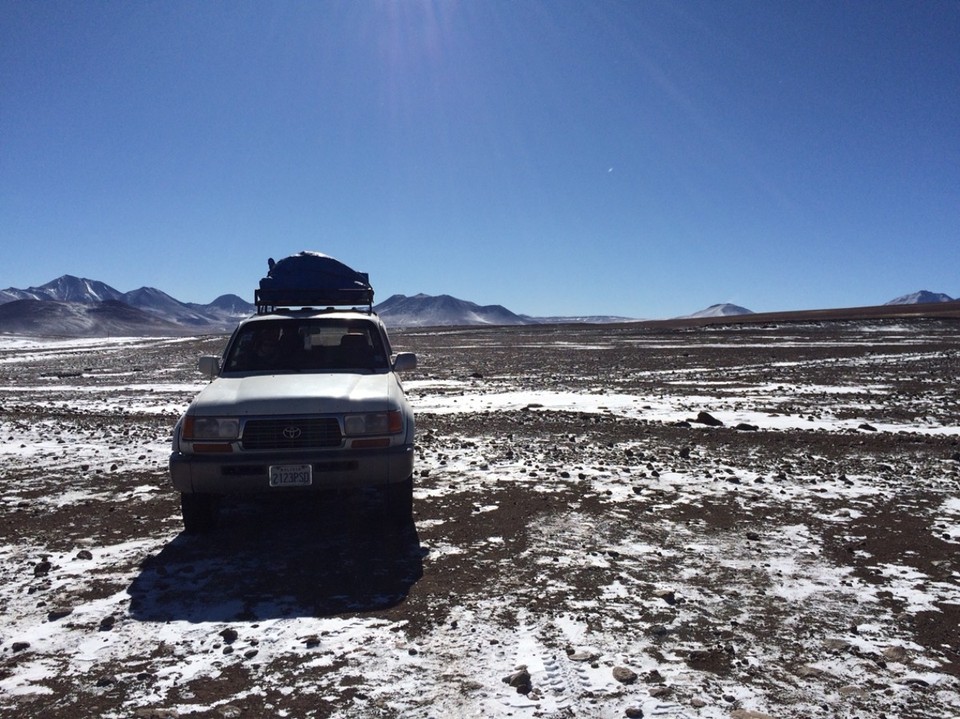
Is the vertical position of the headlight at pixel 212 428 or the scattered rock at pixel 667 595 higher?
the headlight at pixel 212 428

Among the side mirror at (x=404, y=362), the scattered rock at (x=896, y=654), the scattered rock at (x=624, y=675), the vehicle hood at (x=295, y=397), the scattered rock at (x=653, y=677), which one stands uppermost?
the side mirror at (x=404, y=362)

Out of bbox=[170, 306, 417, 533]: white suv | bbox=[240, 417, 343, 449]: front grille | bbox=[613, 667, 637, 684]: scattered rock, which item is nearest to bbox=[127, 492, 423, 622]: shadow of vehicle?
bbox=[170, 306, 417, 533]: white suv

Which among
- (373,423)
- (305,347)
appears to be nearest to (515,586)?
(373,423)

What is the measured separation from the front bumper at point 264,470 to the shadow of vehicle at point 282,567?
1.96 feet

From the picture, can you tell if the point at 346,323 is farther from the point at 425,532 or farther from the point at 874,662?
the point at 874,662

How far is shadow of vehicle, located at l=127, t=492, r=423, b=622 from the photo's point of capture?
495cm

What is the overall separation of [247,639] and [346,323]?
170 inches

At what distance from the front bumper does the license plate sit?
0.03m

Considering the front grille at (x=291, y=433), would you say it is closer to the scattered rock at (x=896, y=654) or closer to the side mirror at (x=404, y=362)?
the side mirror at (x=404, y=362)

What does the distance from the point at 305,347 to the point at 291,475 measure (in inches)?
85.0

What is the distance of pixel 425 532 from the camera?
6.68m

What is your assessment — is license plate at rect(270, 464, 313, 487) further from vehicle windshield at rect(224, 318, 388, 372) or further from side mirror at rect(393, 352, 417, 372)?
side mirror at rect(393, 352, 417, 372)

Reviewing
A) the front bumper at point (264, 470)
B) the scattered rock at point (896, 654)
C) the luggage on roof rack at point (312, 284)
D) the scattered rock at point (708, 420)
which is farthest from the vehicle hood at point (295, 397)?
the scattered rock at point (708, 420)

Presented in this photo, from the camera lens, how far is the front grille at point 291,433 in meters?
6.11
